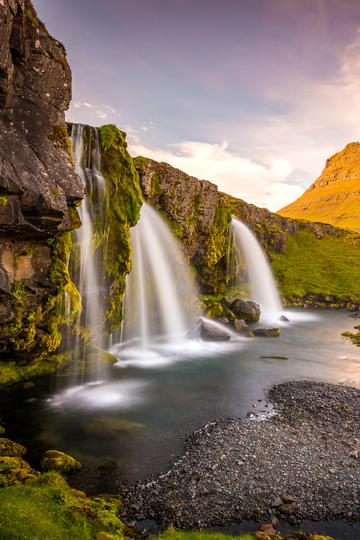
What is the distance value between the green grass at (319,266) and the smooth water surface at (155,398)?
33699 millimetres

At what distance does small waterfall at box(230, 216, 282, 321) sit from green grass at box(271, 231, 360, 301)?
255 inches

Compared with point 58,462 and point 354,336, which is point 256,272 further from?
point 58,462

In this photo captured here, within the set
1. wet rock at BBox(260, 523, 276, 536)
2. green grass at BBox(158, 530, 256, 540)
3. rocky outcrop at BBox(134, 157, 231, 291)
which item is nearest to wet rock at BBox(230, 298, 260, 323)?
rocky outcrop at BBox(134, 157, 231, 291)

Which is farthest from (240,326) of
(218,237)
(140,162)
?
(140,162)

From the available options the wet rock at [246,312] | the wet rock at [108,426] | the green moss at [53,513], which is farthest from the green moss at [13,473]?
the wet rock at [246,312]

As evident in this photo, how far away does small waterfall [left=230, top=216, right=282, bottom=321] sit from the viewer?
50.5 m

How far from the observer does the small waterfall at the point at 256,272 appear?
5046 cm

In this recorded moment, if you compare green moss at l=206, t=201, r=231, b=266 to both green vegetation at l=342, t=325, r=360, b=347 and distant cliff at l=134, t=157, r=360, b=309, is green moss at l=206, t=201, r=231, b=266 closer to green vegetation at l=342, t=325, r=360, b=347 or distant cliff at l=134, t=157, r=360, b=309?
distant cliff at l=134, t=157, r=360, b=309

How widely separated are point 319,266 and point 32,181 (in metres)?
70.2

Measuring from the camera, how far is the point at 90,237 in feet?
68.5

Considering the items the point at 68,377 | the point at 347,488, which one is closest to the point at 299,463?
the point at 347,488

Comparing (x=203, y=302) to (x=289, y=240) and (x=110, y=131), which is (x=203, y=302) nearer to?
(x=110, y=131)

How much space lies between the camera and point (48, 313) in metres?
16.8

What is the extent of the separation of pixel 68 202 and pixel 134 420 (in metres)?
11.3
